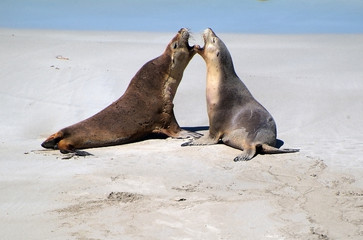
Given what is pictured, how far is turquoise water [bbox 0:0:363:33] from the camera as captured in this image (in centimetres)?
1736

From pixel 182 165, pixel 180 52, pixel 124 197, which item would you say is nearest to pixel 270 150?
pixel 182 165

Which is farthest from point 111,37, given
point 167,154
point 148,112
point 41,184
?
point 41,184

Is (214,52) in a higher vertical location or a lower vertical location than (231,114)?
higher

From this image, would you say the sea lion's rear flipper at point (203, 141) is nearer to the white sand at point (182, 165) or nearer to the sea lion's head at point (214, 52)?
the white sand at point (182, 165)

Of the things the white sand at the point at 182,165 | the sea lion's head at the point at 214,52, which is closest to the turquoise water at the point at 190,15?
the white sand at the point at 182,165

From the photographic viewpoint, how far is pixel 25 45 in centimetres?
1241

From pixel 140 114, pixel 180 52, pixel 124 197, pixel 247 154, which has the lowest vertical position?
pixel 124 197

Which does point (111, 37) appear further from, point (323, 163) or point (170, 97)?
point (323, 163)

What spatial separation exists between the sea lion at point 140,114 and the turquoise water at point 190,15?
8838 millimetres

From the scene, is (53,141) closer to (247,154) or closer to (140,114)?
(140,114)

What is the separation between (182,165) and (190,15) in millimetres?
13888

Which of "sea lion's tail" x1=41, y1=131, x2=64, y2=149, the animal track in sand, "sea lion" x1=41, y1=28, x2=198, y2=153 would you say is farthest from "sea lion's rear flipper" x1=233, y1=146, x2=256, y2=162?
"sea lion's tail" x1=41, y1=131, x2=64, y2=149

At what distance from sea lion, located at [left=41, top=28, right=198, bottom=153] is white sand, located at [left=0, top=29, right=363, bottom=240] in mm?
158

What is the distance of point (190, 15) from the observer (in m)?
19.7
